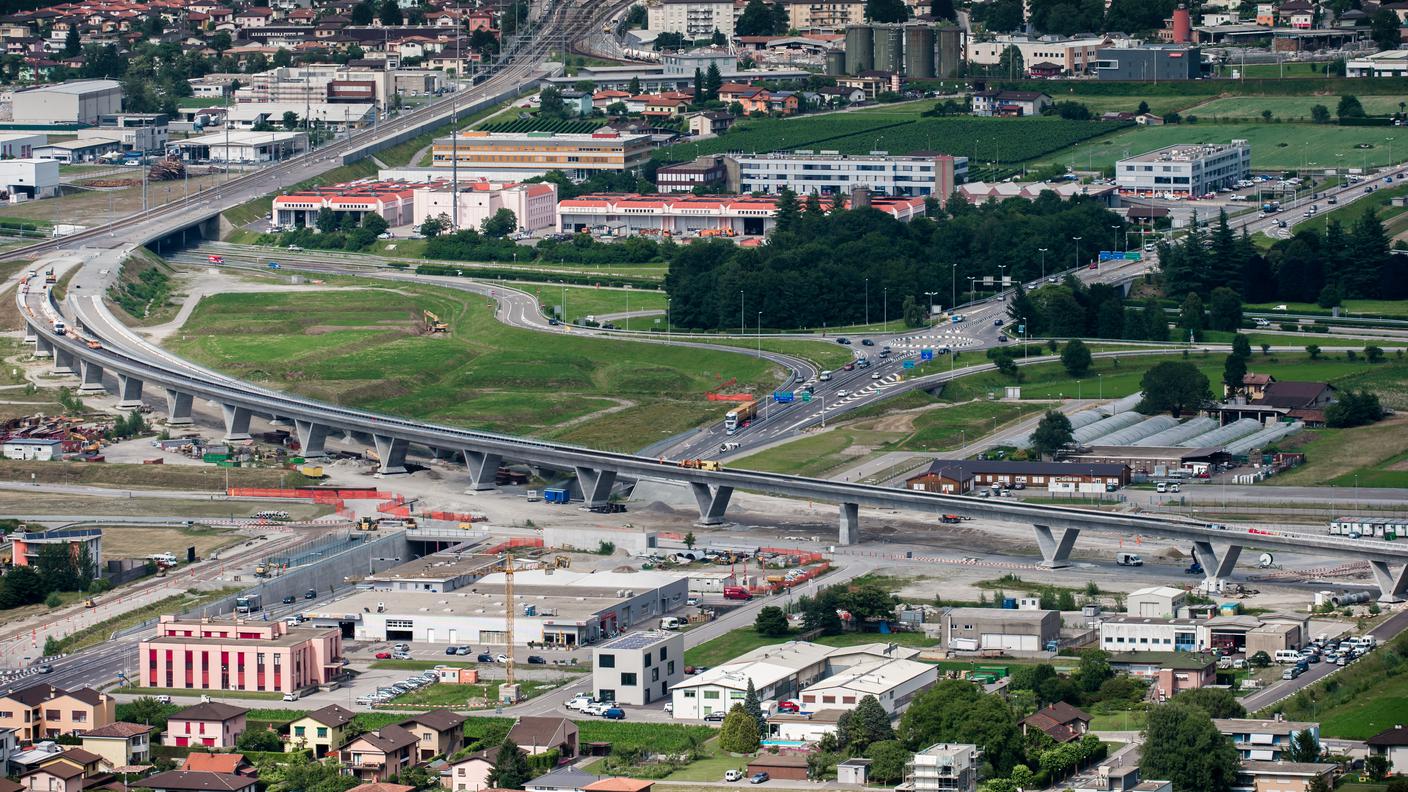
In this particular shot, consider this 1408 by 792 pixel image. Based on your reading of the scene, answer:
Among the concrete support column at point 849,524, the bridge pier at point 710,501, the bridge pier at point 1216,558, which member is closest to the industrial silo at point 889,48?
the bridge pier at point 710,501

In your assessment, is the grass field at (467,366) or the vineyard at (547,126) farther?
the vineyard at (547,126)

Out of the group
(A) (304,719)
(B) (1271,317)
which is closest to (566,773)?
(A) (304,719)

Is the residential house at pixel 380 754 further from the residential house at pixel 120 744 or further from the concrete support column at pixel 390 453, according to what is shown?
the concrete support column at pixel 390 453

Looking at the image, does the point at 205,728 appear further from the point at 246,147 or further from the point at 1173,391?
the point at 246,147

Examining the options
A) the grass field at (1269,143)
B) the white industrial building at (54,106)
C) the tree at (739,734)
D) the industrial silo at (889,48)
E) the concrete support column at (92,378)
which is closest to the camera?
the tree at (739,734)

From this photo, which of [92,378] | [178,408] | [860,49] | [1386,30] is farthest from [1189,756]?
[860,49]
